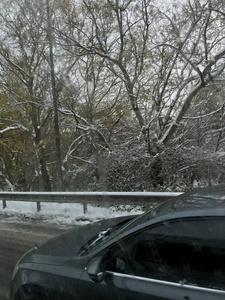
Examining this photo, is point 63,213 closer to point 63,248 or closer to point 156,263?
point 63,248

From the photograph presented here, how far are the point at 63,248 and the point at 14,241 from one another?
3537mm

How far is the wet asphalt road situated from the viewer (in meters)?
3.96

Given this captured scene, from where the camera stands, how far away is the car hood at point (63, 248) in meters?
2.39

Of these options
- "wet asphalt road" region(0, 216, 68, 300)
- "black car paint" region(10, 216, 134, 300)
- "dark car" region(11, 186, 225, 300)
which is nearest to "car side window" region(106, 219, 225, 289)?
"dark car" region(11, 186, 225, 300)

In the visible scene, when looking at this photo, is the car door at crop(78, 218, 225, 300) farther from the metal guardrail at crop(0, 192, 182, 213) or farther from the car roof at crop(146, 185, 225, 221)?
the metal guardrail at crop(0, 192, 182, 213)

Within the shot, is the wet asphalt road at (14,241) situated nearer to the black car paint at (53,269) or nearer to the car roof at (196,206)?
the black car paint at (53,269)

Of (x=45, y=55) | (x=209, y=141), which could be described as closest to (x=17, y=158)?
(x=45, y=55)

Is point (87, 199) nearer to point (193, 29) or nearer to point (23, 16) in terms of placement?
point (193, 29)

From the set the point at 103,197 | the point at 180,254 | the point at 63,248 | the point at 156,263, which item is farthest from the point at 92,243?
the point at 103,197

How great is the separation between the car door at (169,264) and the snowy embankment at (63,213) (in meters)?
4.81

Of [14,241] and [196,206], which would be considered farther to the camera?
[14,241]

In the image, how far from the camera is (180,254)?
72.8 inches

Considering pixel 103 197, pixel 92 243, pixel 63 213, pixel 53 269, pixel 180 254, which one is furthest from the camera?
pixel 63 213

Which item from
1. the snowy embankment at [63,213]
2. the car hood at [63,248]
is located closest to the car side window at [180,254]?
the car hood at [63,248]
